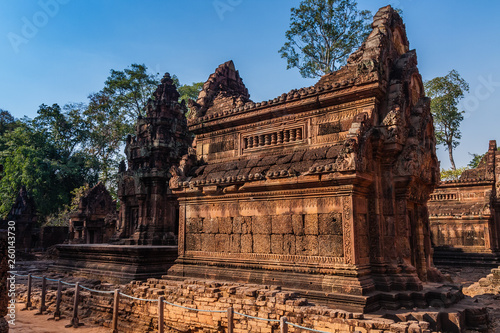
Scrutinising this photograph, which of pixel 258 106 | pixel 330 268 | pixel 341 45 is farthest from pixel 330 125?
pixel 341 45

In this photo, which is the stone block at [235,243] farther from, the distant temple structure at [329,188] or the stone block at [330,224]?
the stone block at [330,224]

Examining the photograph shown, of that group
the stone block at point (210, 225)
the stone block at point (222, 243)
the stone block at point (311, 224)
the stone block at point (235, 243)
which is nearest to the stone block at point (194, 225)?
the stone block at point (210, 225)

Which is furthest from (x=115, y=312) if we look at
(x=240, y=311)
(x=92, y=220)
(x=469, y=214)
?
(x=469, y=214)

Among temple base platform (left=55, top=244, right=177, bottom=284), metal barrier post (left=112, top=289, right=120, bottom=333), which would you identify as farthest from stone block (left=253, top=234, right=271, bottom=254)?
temple base platform (left=55, top=244, right=177, bottom=284)

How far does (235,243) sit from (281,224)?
1294 mm

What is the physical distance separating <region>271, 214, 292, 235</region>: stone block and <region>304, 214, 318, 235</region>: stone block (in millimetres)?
356

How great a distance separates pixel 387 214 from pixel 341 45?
13.9m

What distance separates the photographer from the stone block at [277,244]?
295 inches

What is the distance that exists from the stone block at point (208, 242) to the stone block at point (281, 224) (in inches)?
68.8

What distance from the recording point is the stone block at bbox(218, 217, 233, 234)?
8.38m

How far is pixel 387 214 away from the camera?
23.7 ft

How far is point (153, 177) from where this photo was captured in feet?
49.2

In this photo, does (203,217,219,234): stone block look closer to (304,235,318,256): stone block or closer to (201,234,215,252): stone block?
(201,234,215,252): stone block

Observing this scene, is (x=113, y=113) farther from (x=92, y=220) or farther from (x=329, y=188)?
(x=329, y=188)
